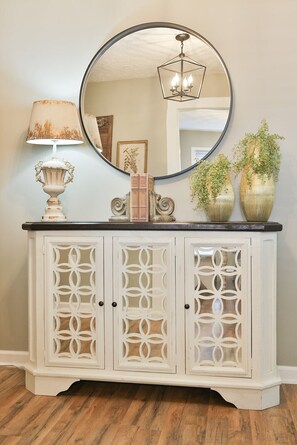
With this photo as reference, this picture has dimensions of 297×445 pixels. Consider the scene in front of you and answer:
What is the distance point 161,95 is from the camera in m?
2.88

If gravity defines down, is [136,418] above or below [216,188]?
below

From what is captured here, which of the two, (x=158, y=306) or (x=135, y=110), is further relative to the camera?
(x=135, y=110)

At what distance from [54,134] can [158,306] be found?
106 cm

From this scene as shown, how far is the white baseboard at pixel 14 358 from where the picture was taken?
3.09 metres

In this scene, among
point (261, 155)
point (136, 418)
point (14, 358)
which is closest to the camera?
point (136, 418)

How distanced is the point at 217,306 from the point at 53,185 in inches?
43.7

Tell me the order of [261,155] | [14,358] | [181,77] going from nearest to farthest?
[261,155]
[181,77]
[14,358]

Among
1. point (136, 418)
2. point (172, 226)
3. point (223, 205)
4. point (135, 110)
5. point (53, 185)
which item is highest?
point (135, 110)

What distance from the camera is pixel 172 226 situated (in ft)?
8.08

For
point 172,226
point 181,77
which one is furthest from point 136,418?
point 181,77

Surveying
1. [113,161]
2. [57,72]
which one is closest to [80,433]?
[113,161]

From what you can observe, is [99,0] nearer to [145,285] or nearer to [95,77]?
[95,77]

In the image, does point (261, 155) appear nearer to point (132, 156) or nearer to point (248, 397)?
point (132, 156)

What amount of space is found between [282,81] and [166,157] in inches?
29.7
